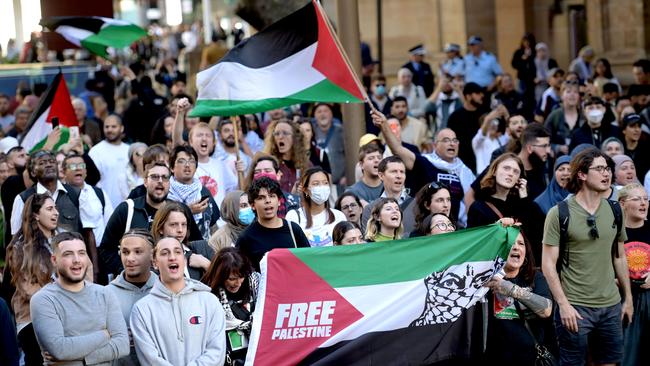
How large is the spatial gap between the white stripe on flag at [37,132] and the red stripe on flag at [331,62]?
13.8 ft

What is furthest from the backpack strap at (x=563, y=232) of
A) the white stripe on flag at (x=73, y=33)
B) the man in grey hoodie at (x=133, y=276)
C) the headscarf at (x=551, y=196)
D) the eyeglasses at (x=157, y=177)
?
the white stripe on flag at (x=73, y=33)

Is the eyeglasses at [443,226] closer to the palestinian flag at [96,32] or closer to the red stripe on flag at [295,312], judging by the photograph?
the red stripe on flag at [295,312]

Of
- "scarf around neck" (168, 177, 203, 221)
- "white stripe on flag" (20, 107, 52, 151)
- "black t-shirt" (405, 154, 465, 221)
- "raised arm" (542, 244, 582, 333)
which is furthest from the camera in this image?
"white stripe on flag" (20, 107, 52, 151)

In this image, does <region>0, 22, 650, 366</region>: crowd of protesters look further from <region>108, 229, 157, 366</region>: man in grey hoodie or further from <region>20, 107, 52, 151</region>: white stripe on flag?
<region>20, 107, 52, 151</region>: white stripe on flag

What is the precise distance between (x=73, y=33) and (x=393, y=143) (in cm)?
626

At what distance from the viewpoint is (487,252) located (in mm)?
9578

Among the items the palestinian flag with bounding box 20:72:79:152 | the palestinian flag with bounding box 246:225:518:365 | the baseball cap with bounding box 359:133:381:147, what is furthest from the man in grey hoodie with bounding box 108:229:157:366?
the palestinian flag with bounding box 20:72:79:152

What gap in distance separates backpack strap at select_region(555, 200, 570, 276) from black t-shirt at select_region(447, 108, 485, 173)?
6.21 meters

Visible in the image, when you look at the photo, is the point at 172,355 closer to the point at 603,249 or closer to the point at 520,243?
the point at 520,243

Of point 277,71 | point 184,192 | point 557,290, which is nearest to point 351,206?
point 184,192

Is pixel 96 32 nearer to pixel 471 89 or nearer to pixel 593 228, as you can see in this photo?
pixel 471 89

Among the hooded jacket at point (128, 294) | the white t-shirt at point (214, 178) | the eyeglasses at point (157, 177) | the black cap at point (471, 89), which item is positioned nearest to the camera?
the hooded jacket at point (128, 294)

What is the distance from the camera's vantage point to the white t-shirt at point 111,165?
14664 mm

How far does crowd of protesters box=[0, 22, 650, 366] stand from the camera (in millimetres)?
8953
